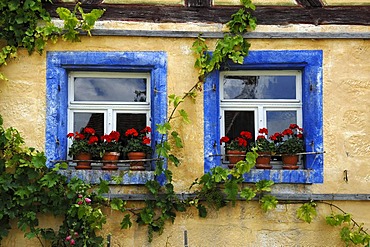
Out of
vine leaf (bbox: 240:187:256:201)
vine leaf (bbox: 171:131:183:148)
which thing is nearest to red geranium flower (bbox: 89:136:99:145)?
vine leaf (bbox: 171:131:183:148)

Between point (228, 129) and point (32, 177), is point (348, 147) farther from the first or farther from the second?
point (32, 177)

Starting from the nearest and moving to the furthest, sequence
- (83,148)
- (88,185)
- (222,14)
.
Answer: (88,185) < (83,148) < (222,14)

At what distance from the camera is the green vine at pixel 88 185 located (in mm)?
6566

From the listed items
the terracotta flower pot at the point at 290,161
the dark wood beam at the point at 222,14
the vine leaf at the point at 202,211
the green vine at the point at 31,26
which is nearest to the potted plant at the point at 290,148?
the terracotta flower pot at the point at 290,161

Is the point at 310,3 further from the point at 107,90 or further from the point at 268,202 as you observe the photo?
the point at 107,90

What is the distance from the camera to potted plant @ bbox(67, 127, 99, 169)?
6.75 metres

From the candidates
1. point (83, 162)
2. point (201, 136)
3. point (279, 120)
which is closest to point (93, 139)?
point (83, 162)

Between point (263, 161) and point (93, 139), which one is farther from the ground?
point (93, 139)

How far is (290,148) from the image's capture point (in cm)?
681

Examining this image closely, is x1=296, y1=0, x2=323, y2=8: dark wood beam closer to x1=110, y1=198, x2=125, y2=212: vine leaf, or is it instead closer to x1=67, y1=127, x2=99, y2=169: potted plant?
x1=67, y1=127, x2=99, y2=169: potted plant

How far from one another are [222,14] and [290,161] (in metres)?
1.60

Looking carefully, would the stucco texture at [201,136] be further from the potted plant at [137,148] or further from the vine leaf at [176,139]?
the potted plant at [137,148]

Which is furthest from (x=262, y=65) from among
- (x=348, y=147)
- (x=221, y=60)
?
(x=348, y=147)

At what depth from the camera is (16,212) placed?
21.6ft
